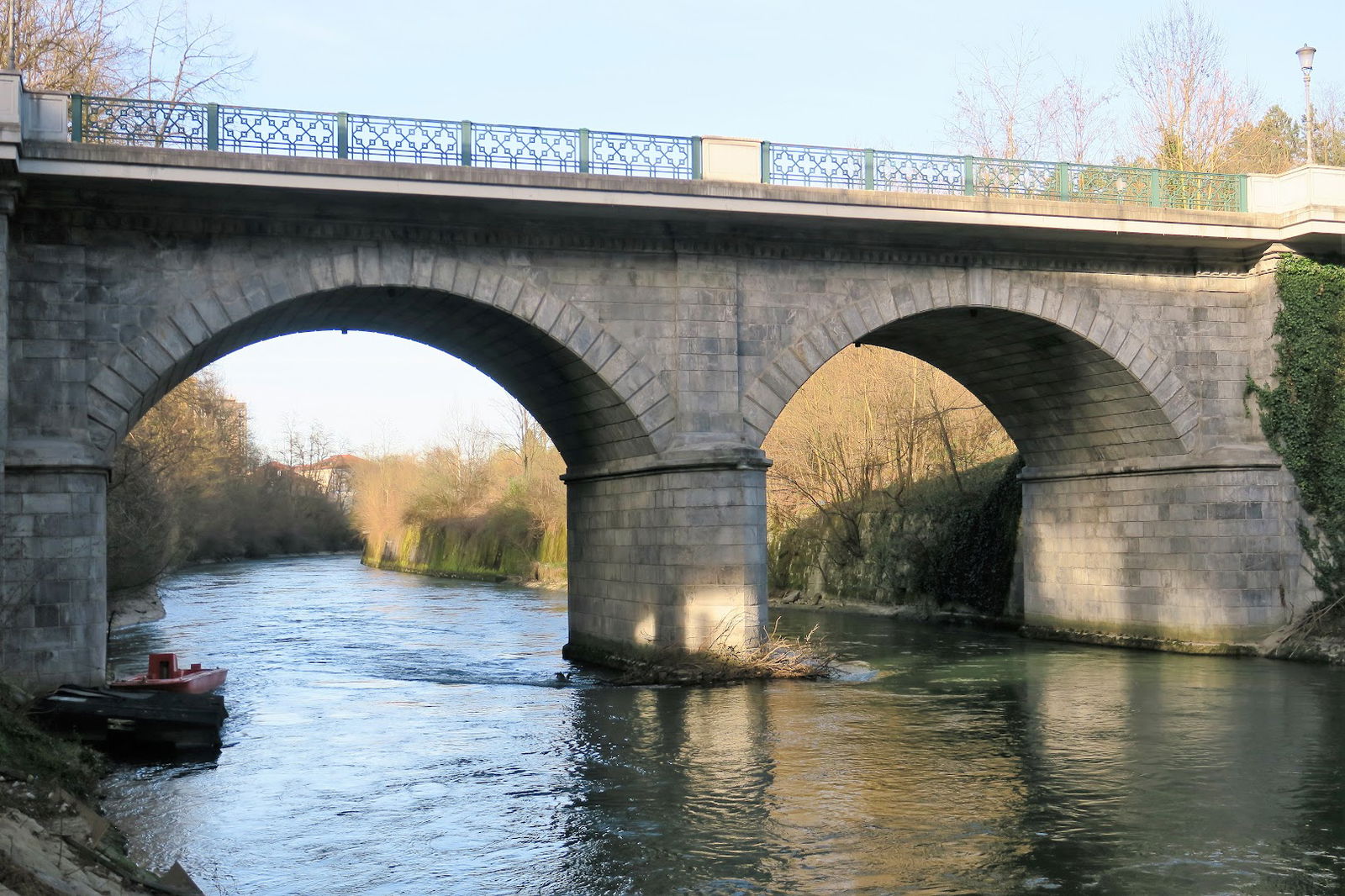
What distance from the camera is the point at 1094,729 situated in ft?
44.1

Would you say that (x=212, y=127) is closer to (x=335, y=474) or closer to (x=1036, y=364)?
(x=1036, y=364)

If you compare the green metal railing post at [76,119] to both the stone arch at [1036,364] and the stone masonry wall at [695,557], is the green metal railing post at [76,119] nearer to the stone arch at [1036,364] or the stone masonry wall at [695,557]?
the stone masonry wall at [695,557]

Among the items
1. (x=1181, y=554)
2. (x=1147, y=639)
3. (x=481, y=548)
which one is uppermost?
(x=1181, y=554)

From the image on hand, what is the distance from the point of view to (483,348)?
1908cm

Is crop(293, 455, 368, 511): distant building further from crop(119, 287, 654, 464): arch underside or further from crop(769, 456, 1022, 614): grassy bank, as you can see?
crop(119, 287, 654, 464): arch underside

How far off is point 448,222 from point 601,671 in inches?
261

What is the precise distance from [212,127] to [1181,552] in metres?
14.3

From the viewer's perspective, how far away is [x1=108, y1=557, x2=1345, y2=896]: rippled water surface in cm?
830

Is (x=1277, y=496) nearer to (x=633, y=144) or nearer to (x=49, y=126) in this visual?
(x=633, y=144)

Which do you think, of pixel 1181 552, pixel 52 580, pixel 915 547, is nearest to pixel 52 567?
pixel 52 580

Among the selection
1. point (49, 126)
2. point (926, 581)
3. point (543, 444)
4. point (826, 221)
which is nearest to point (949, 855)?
point (826, 221)

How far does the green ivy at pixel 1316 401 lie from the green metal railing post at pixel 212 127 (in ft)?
46.7

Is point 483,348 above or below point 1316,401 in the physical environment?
above

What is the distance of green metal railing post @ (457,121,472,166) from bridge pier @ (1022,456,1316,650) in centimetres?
1094
